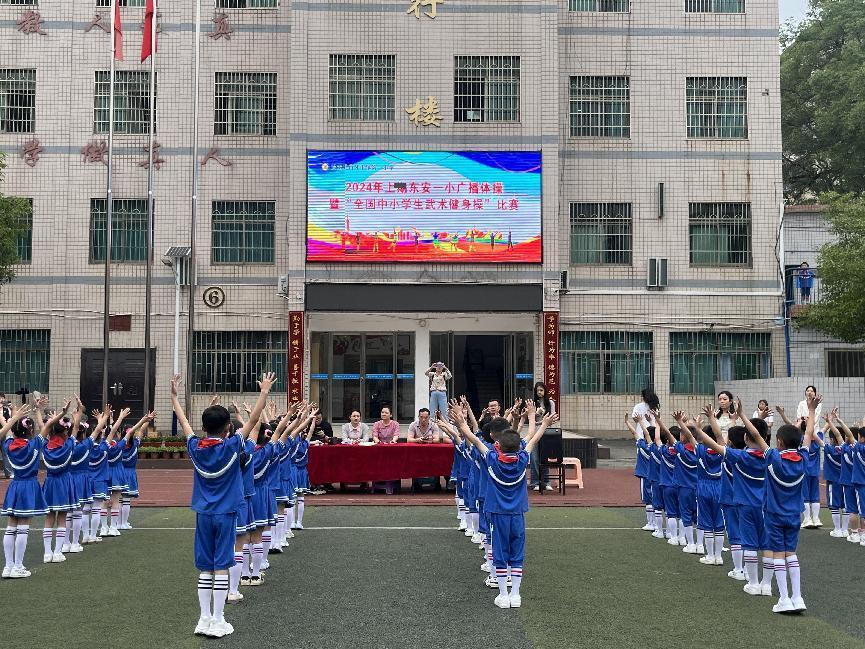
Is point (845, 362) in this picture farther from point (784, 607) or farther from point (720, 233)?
point (784, 607)

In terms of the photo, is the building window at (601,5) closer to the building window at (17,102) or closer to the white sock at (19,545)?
the building window at (17,102)

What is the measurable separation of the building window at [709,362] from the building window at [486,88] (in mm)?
8186

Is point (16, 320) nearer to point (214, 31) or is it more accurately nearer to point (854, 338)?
point (214, 31)

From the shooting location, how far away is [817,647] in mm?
7602

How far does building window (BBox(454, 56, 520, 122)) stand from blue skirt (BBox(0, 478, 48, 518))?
19.3 metres

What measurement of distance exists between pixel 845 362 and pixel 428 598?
23638 millimetres

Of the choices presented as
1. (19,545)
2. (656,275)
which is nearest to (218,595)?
(19,545)

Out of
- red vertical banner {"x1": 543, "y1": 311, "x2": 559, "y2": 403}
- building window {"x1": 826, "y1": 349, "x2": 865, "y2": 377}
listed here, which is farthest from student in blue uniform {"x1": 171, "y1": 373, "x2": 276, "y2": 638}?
building window {"x1": 826, "y1": 349, "x2": 865, "y2": 377}

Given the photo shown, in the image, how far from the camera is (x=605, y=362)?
94.5ft

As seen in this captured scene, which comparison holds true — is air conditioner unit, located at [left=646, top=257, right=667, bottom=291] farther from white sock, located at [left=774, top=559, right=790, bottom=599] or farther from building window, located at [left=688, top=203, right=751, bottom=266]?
white sock, located at [left=774, top=559, right=790, bottom=599]

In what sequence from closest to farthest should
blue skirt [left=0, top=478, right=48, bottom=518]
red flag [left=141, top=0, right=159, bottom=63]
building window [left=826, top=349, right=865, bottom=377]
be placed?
blue skirt [left=0, top=478, right=48, bottom=518], red flag [left=141, top=0, right=159, bottom=63], building window [left=826, top=349, right=865, bottom=377]

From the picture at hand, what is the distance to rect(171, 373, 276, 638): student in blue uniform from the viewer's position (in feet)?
27.0

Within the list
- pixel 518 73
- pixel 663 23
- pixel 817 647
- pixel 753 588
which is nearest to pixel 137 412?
pixel 518 73

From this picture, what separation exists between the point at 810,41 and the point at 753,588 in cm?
3266
